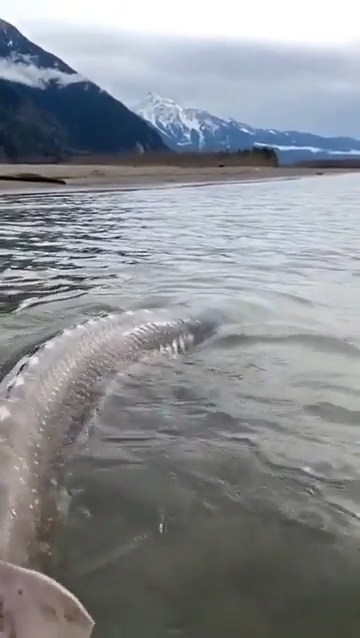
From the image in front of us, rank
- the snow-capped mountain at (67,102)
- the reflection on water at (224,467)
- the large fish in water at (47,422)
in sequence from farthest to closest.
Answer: the snow-capped mountain at (67,102)
the reflection on water at (224,467)
the large fish in water at (47,422)

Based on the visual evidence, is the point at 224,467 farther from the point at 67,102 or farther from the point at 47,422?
the point at 67,102

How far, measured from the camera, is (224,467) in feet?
12.0

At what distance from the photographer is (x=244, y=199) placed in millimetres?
26906

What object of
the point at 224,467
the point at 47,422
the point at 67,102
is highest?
the point at 67,102

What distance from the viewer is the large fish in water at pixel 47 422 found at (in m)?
2.03

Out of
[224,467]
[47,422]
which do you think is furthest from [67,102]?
[224,467]

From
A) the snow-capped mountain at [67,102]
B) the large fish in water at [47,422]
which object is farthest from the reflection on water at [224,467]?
the snow-capped mountain at [67,102]

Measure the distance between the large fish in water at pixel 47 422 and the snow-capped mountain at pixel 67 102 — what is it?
11459 centimetres

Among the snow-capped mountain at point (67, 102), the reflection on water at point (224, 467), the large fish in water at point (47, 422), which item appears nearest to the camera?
the large fish in water at point (47, 422)

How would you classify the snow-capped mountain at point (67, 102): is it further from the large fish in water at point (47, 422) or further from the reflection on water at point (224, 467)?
the large fish in water at point (47, 422)

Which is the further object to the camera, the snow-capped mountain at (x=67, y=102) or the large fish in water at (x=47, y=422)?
the snow-capped mountain at (x=67, y=102)

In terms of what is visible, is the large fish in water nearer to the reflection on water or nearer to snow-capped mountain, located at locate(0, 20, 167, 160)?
the reflection on water

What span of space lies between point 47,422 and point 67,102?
14439 centimetres

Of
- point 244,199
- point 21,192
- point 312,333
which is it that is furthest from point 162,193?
point 312,333
